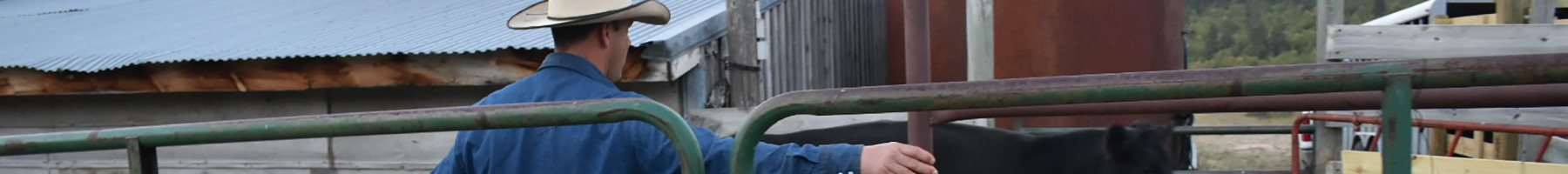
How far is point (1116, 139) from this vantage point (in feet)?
10.6

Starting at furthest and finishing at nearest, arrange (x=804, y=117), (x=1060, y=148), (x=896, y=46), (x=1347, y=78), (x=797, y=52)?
(x=896, y=46), (x=797, y=52), (x=804, y=117), (x=1060, y=148), (x=1347, y=78)

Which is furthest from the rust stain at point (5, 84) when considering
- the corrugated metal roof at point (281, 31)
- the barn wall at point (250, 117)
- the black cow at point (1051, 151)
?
the black cow at point (1051, 151)

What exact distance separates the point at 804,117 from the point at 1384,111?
13.4 feet

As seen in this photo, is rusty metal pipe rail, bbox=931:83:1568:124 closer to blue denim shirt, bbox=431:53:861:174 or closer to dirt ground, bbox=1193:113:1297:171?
blue denim shirt, bbox=431:53:861:174

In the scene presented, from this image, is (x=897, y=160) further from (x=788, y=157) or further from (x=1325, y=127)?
(x=1325, y=127)

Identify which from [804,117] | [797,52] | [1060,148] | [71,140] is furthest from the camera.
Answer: [797,52]

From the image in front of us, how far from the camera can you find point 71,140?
1.79 m

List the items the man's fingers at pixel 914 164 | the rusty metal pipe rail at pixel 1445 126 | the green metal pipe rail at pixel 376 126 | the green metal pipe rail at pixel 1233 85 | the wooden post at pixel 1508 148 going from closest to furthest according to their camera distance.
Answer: the green metal pipe rail at pixel 1233 85 < the green metal pipe rail at pixel 376 126 < the man's fingers at pixel 914 164 < the rusty metal pipe rail at pixel 1445 126 < the wooden post at pixel 1508 148

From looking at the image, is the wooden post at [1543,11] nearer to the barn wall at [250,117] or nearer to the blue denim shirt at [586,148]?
the barn wall at [250,117]

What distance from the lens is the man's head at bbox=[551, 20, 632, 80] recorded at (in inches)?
81.4

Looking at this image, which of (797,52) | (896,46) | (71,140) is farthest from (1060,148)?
(896,46)

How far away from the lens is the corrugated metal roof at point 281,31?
514 cm

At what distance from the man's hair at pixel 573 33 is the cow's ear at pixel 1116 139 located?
1644 millimetres

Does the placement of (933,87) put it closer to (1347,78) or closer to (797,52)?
(1347,78)
